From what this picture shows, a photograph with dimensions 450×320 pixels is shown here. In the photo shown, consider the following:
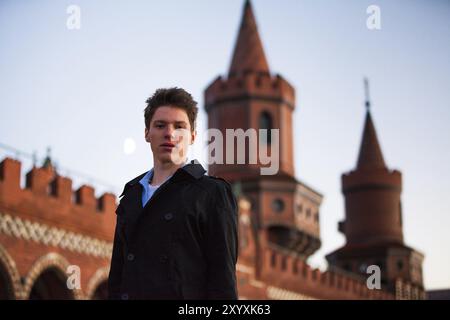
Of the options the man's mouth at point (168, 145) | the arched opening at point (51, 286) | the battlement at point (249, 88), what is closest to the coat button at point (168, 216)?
the man's mouth at point (168, 145)

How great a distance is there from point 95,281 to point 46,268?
1.85m

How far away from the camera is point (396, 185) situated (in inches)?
1807

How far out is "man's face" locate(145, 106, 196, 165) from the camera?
7.74 feet

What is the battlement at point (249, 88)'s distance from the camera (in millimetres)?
37562

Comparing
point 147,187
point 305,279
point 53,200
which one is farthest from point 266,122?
point 147,187

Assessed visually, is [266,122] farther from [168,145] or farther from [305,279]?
[168,145]

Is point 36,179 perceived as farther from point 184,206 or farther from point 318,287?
point 318,287

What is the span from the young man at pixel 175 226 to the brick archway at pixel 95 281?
15895mm

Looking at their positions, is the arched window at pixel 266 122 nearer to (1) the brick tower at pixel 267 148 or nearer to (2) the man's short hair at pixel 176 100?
(1) the brick tower at pixel 267 148

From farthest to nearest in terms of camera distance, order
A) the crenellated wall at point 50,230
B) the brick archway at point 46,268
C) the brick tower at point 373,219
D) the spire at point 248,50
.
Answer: the brick tower at point 373,219 → the spire at point 248,50 → the brick archway at point 46,268 → the crenellated wall at point 50,230

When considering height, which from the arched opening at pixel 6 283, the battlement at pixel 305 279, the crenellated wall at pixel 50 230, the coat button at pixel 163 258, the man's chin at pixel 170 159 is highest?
the battlement at pixel 305 279

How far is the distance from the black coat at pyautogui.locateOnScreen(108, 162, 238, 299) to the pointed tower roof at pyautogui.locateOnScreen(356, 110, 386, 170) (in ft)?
146

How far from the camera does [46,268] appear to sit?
1667cm
